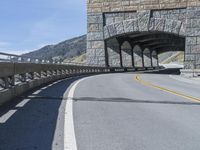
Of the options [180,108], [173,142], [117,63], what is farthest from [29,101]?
[117,63]

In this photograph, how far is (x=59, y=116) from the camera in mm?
11047

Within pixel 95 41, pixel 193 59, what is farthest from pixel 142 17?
pixel 193 59

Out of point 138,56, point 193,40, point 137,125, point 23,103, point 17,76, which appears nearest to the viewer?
point 137,125

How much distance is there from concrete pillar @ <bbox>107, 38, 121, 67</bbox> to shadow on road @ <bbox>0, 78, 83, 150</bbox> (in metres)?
57.6

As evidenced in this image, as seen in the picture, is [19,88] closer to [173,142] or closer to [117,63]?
[173,142]

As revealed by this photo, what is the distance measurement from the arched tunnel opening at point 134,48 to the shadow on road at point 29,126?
5277cm

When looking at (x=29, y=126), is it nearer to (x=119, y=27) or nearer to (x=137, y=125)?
(x=137, y=125)

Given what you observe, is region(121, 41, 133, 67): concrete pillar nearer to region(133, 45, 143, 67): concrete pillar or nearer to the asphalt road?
region(133, 45, 143, 67): concrete pillar

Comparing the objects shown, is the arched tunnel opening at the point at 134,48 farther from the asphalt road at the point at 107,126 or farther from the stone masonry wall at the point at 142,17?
the asphalt road at the point at 107,126

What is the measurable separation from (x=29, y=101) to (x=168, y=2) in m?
49.7

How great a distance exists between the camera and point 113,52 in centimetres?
7181

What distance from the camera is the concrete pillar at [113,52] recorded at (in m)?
71.7

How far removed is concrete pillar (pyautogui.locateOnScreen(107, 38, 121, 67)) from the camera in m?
71.7

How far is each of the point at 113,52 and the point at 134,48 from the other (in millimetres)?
20280
